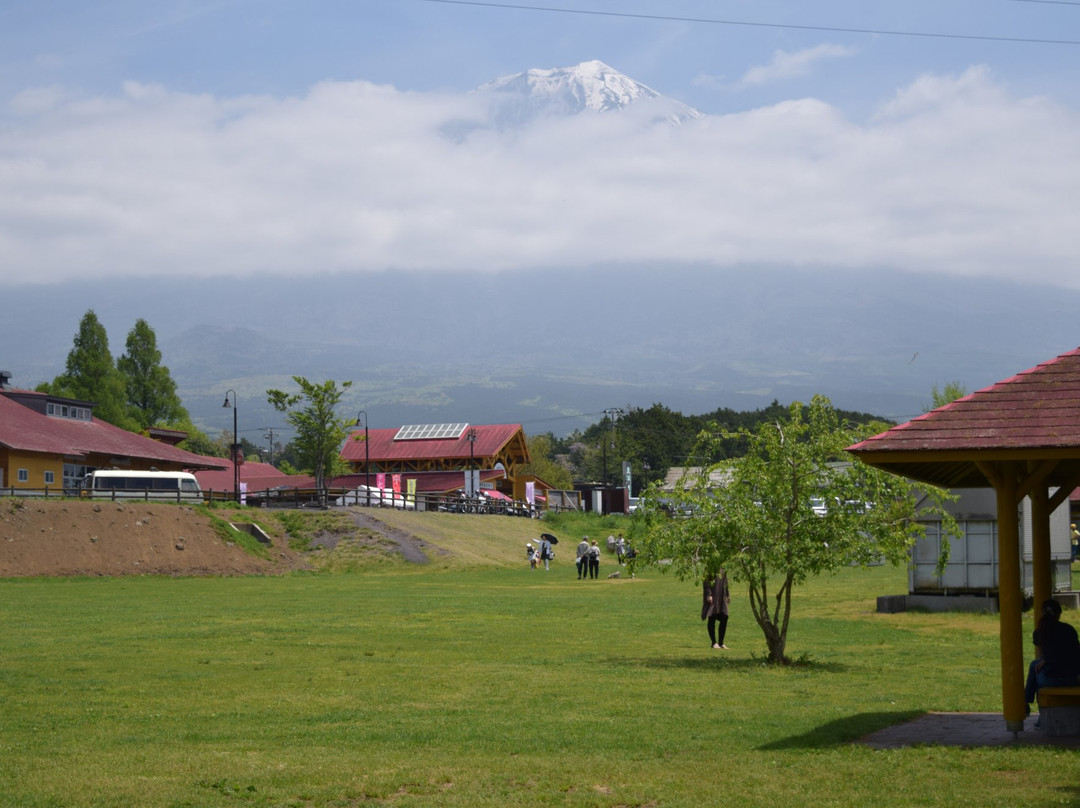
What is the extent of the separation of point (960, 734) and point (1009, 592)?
160cm

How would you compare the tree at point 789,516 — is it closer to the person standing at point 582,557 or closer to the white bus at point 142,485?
the person standing at point 582,557

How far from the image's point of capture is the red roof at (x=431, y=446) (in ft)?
345

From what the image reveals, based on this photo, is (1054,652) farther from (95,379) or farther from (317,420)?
(95,379)

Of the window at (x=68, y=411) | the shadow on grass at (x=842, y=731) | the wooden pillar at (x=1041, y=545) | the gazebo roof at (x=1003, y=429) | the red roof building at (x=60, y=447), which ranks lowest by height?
the shadow on grass at (x=842, y=731)

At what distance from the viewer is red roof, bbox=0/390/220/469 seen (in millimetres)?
60625

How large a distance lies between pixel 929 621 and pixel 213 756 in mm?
20801

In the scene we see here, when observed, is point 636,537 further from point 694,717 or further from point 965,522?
point 965,522

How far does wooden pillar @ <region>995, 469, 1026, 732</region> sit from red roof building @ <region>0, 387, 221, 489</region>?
53573 millimetres

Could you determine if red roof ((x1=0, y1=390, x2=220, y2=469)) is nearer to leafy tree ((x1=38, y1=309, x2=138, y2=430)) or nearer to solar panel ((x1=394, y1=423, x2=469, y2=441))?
leafy tree ((x1=38, y1=309, x2=138, y2=430))

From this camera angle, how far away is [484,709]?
1497 centimetres

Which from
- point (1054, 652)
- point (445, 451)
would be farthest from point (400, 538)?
point (445, 451)

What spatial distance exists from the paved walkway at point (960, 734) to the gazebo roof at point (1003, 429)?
274cm

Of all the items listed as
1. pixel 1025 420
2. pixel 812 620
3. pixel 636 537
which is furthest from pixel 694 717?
pixel 812 620

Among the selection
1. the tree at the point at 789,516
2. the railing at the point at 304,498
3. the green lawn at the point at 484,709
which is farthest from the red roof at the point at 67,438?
the tree at the point at 789,516
